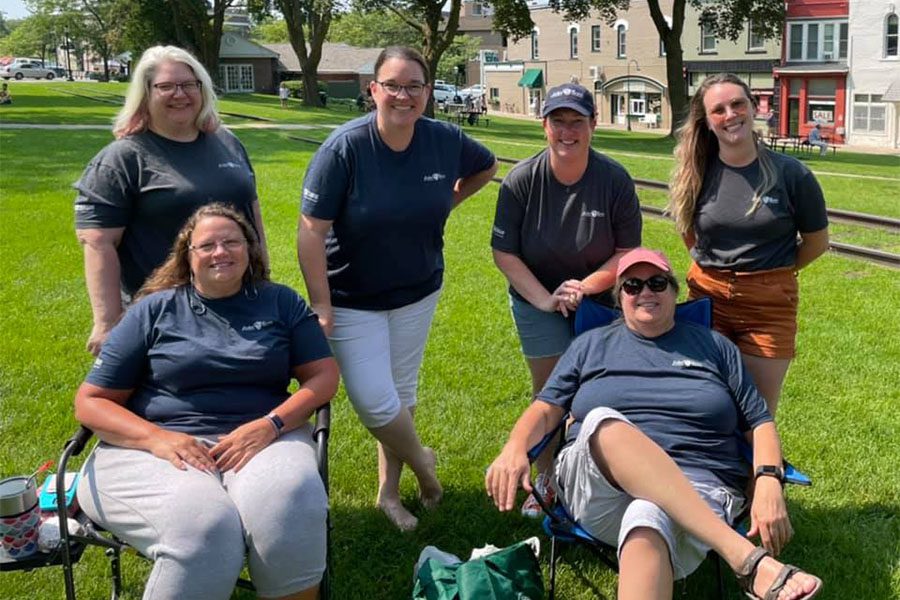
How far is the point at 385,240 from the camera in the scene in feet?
12.2

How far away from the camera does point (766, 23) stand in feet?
108

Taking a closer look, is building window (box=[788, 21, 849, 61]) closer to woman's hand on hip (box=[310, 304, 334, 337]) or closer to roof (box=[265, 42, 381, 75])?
roof (box=[265, 42, 381, 75])

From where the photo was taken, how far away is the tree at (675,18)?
31625 mm

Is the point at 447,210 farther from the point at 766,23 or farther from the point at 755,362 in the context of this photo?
the point at 766,23

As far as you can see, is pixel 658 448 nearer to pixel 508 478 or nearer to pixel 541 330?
pixel 508 478

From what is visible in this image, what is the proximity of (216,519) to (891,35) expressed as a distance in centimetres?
4230

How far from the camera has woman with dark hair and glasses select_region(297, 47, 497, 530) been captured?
3.62m

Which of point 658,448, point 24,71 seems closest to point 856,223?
point 658,448

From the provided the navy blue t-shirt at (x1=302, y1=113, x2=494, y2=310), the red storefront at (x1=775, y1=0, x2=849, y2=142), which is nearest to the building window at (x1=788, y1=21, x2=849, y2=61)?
the red storefront at (x1=775, y1=0, x2=849, y2=142)

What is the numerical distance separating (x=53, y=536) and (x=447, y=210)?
6.82ft

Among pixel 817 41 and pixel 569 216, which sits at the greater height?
pixel 817 41

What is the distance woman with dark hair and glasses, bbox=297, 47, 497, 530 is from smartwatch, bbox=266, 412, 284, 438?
23.5 inches

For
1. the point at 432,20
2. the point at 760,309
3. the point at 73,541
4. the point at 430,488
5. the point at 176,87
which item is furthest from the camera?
the point at 432,20

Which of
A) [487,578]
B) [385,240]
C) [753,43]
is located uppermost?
[753,43]
